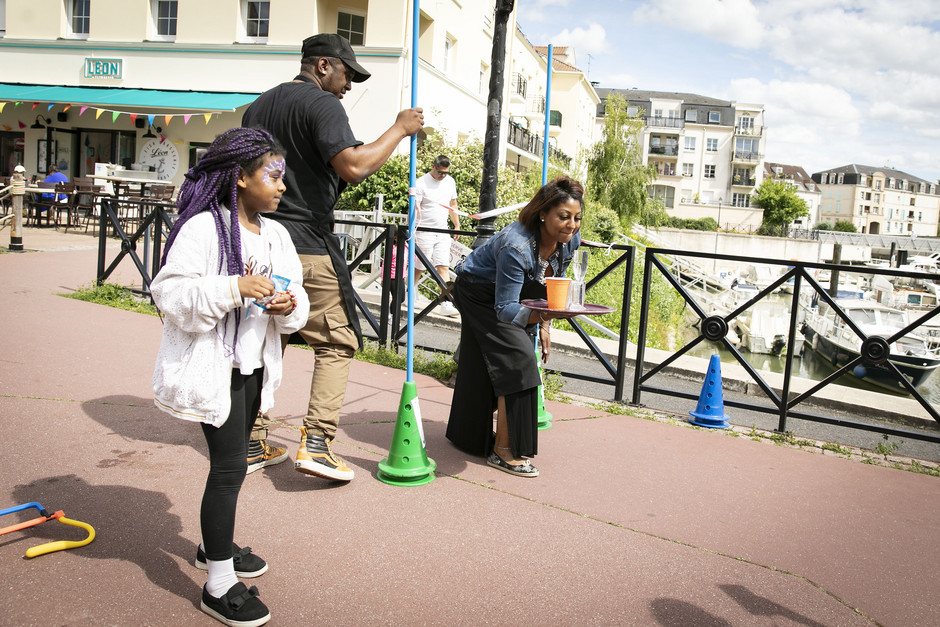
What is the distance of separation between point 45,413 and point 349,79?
278 cm

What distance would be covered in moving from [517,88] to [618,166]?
312 inches

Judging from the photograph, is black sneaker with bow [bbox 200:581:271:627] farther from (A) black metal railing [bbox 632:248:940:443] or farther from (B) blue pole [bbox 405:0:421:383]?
(A) black metal railing [bbox 632:248:940:443]

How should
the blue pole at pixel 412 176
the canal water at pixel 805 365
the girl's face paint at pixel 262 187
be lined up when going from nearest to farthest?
the girl's face paint at pixel 262 187
the blue pole at pixel 412 176
the canal water at pixel 805 365

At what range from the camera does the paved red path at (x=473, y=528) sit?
266cm

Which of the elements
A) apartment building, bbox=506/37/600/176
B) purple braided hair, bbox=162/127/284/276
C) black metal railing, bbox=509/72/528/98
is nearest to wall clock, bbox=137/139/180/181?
apartment building, bbox=506/37/600/176

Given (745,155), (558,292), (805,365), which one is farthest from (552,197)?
(745,155)

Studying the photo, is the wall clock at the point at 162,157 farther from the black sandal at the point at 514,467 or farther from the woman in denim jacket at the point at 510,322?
the black sandal at the point at 514,467

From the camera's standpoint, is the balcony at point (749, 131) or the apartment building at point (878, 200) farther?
the apartment building at point (878, 200)

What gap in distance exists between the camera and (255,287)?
2.36 metres

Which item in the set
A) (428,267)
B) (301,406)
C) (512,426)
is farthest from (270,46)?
(512,426)

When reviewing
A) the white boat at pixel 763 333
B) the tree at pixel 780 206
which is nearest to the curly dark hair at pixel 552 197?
the white boat at pixel 763 333

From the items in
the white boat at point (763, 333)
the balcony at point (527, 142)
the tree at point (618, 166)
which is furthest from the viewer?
the tree at point (618, 166)

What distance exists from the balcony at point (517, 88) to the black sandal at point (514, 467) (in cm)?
2675

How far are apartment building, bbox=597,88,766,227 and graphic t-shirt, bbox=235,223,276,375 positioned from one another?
87032 millimetres
